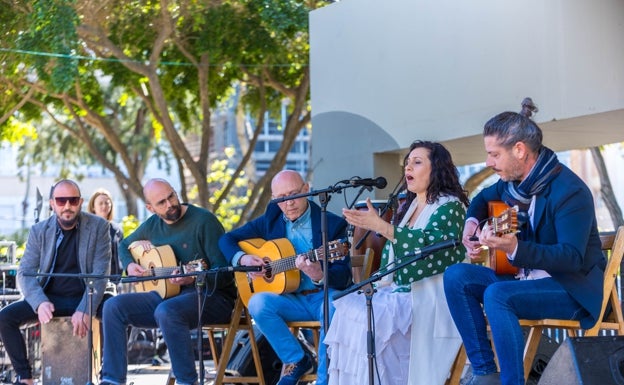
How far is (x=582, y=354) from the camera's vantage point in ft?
13.8

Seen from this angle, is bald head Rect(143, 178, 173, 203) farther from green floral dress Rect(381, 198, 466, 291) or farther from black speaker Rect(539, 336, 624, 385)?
black speaker Rect(539, 336, 624, 385)

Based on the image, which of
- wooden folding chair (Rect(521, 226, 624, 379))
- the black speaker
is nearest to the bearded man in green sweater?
wooden folding chair (Rect(521, 226, 624, 379))

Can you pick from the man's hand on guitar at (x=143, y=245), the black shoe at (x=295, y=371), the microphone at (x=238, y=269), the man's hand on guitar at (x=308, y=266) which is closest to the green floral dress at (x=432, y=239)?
the man's hand on guitar at (x=308, y=266)

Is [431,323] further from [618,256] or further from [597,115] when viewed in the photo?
[597,115]

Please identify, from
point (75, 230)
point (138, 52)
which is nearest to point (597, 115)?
point (75, 230)

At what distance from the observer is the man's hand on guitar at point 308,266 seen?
19.0 ft

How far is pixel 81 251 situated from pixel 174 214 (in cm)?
84

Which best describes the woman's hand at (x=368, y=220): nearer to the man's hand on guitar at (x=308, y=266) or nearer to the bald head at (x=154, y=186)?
the man's hand on guitar at (x=308, y=266)

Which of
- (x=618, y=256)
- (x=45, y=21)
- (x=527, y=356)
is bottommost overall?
(x=527, y=356)

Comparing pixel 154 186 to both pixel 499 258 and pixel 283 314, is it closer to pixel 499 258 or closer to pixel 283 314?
pixel 283 314

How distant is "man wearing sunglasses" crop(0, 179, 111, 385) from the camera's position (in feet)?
23.3

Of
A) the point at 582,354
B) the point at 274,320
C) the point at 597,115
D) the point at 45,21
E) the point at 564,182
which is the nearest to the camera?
the point at 582,354

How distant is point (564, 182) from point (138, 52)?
28.8 feet

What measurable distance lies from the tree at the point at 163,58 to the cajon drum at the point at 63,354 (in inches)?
151
